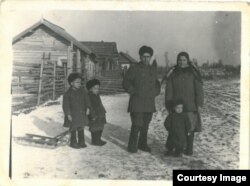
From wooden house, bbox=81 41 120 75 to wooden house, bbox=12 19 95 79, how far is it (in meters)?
0.04

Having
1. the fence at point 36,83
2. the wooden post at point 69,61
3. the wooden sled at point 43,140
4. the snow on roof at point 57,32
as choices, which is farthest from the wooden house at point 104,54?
the wooden sled at point 43,140

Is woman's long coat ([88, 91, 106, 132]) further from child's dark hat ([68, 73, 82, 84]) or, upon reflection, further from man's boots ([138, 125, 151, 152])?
man's boots ([138, 125, 151, 152])

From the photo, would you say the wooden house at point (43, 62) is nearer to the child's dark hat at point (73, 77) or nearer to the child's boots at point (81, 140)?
the child's dark hat at point (73, 77)

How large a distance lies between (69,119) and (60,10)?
33.7 inches

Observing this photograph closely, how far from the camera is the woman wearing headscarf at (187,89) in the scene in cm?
310

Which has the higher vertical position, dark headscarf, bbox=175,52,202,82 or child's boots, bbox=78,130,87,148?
dark headscarf, bbox=175,52,202,82

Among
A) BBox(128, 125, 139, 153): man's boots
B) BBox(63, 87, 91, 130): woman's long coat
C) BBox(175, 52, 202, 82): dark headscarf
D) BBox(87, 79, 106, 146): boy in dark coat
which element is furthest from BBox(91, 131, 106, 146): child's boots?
BBox(175, 52, 202, 82): dark headscarf

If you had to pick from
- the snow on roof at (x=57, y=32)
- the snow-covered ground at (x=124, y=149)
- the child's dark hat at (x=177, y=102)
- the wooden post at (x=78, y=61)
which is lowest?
the snow-covered ground at (x=124, y=149)

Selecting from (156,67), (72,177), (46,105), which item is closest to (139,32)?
(156,67)

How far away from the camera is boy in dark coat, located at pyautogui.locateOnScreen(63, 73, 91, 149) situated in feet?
10.3

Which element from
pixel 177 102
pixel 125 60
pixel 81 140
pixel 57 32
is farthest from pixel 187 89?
pixel 57 32

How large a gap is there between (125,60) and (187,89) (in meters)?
0.54

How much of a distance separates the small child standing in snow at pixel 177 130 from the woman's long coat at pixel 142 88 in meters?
0.16

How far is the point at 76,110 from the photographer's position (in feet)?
10.3
